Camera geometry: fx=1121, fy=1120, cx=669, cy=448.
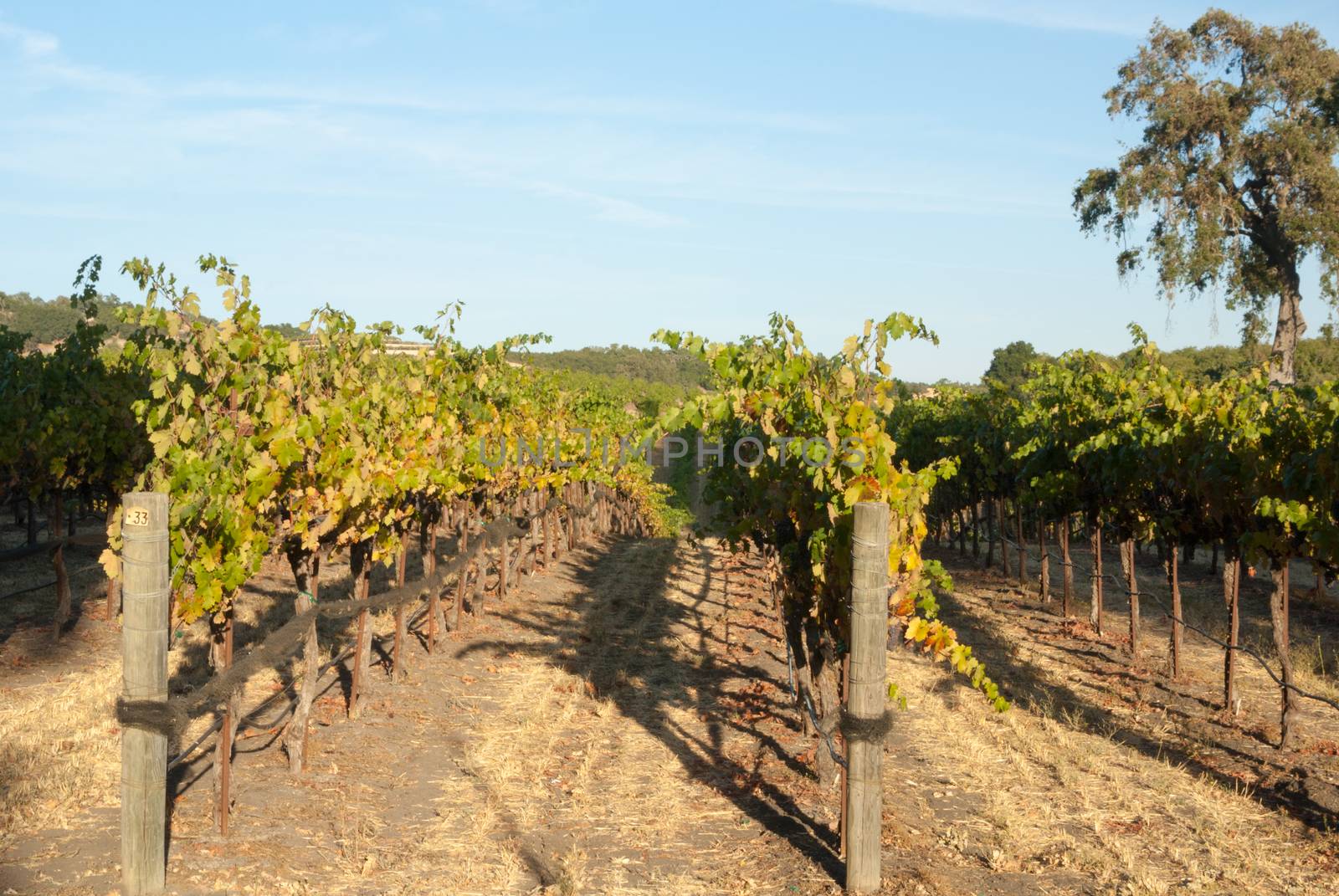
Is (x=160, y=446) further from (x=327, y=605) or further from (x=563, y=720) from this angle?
(x=563, y=720)

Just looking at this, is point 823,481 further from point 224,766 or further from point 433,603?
point 433,603

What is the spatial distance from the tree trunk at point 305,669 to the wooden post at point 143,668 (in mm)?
2135

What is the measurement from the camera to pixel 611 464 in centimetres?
2673

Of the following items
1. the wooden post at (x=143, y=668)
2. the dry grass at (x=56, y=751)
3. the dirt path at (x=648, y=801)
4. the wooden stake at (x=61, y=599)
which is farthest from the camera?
the wooden stake at (x=61, y=599)

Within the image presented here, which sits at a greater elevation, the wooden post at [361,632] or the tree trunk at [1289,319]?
the tree trunk at [1289,319]

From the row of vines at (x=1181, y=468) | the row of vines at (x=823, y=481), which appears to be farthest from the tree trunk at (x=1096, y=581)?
the row of vines at (x=823, y=481)

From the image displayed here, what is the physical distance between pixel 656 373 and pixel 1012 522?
9791cm

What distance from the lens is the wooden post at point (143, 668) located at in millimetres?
5551

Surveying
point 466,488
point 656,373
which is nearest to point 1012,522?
point 466,488

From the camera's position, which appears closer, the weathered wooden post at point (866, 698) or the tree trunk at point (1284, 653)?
the weathered wooden post at point (866, 698)

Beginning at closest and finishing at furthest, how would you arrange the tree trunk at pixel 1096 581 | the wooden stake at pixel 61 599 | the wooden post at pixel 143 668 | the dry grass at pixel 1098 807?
1. the wooden post at pixel 143 668
2. the dry grass at pixel 1098 807
3. the wooden stake at pixel 61 599
4. the tree trunk at pixel 1096 581

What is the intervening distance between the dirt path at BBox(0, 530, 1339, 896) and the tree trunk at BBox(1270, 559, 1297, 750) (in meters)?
1.17

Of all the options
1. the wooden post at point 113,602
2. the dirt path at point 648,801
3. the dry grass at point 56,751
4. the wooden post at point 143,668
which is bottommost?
the dirt path at point 648,801

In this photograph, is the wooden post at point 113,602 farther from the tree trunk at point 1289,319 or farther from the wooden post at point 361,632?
the tree trunk at point 1289,319
